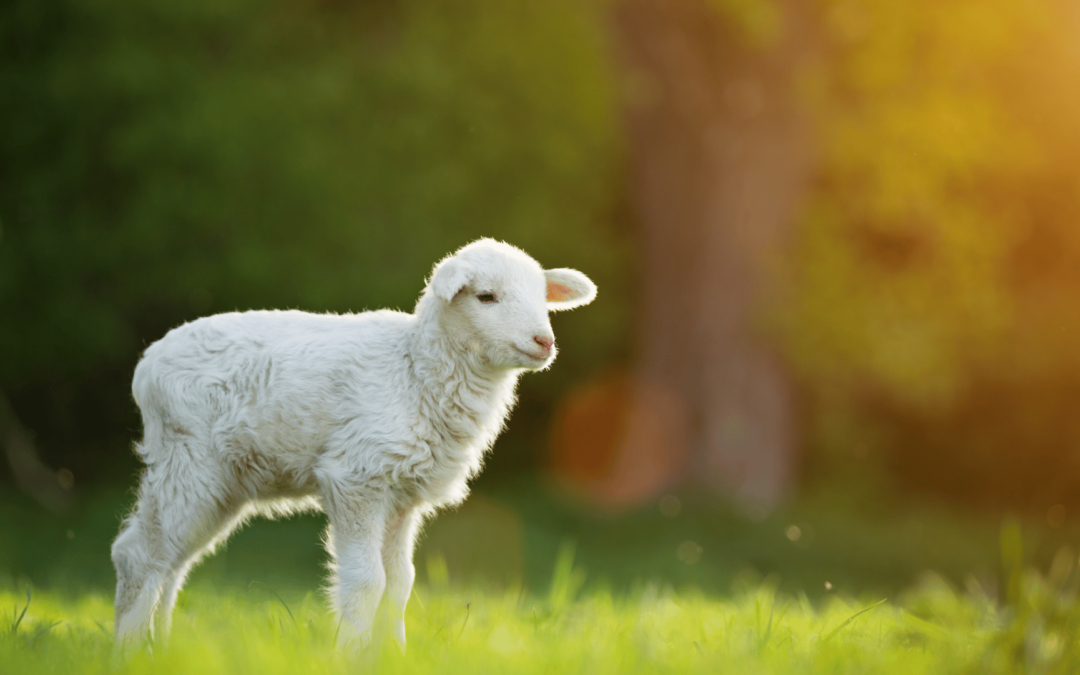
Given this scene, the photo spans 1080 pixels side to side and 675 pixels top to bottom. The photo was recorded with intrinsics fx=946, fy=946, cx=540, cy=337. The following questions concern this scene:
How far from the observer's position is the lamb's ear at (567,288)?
14.8 ft

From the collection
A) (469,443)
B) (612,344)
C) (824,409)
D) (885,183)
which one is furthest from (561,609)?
(824,409)

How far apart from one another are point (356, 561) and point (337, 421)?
629 mm

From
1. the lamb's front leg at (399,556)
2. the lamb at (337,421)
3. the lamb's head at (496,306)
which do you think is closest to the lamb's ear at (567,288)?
the lamb at (337,421)

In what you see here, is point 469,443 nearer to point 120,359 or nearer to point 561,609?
point 561,609

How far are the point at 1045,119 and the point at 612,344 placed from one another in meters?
7.00

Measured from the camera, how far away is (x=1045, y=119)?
12.8 metres

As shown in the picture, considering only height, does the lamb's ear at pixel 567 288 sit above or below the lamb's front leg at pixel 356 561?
above

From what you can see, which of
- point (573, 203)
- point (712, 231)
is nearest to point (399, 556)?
point (712, 231)

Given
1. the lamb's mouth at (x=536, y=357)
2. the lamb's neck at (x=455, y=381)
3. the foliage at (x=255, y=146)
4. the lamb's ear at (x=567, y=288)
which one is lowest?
the foliage at (x=255, y=146)

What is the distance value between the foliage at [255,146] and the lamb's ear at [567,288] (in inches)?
313

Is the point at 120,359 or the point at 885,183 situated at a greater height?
the point at 885,183

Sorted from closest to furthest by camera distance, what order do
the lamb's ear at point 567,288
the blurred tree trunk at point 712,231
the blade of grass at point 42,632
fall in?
1. the blade of grass at point 42,632
2. the lamb's ear at point 567,288
3. the blurred tree trunk at point 712,231

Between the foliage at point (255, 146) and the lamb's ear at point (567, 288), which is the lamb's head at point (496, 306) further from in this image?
the foliage at point (255, 146)

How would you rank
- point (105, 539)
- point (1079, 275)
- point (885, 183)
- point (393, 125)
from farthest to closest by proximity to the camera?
point (1079, 275) < point (393, 125) < point (885, 183) < point (105, 539)
